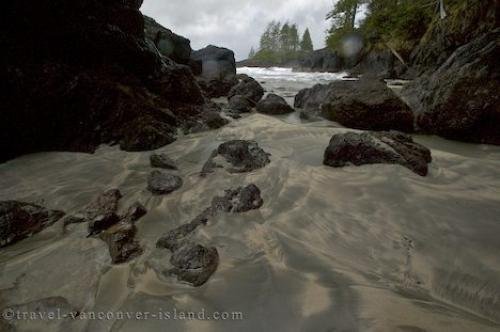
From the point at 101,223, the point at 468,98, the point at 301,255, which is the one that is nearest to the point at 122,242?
the point at 101,223

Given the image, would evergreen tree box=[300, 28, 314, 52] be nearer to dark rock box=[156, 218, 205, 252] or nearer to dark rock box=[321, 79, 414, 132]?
dark rock box=[321, 79, 414, 132]

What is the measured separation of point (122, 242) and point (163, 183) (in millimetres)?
839

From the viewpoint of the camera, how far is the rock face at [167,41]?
10155 millimetres

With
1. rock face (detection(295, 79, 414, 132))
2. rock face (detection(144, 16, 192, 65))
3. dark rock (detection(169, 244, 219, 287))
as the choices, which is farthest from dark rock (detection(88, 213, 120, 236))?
rock face (detection(144, 16, 192, 65))

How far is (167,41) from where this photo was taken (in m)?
10.8

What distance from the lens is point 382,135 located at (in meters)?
2.92

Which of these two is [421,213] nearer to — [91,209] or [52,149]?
[91,209]

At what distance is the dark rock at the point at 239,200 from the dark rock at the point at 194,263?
19.9 inches

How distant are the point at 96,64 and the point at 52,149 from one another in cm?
144

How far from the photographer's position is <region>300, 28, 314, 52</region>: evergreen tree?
1971 inches

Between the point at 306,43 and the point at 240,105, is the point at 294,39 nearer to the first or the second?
the point at 306,43

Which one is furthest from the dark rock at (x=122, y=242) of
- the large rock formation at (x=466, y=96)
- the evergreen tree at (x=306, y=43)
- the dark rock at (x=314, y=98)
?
the evergreen tree at (x=306, y=43)

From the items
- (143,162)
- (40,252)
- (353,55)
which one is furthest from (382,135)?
(353,55)

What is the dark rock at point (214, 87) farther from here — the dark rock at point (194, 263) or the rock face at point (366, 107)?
the dark rock at point (194, 263)
